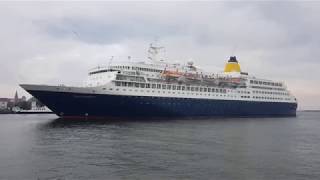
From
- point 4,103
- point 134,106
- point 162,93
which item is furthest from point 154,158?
point 4,103

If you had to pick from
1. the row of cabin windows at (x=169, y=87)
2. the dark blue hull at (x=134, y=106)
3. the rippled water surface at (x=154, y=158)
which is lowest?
the rippled water surface at (x=154, y=158)

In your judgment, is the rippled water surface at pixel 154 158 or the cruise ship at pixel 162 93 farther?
the cruise ship at pixel 162 93

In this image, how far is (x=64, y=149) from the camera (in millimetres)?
29719

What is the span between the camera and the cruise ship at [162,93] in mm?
61062

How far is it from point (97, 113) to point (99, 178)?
42616 millimetres

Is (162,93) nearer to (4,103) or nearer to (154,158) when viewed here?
(154,158)

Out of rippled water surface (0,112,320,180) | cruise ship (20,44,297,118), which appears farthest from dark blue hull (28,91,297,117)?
rippled water surface (0,112,320,180)

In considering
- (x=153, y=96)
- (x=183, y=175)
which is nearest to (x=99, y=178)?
(x=183, y=175)

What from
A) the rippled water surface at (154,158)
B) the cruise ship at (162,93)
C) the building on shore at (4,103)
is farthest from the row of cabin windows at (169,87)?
the building on shore at (4,103)

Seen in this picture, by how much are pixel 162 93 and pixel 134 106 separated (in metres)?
7.18

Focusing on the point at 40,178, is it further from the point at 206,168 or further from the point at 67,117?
the point at 67,117

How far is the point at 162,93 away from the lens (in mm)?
70500

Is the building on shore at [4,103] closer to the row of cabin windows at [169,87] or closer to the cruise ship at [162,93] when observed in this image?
the cruise ship at [162,93]

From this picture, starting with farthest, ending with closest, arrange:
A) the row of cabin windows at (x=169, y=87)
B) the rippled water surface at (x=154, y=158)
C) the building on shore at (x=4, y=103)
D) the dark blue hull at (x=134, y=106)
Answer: the building on shore at (x=4, y=103) < the row of cabin windows at (x=169, y=87) < the dark blue hull at (x=134, y=106) < the rippled water surface at (x=154, y=158)
